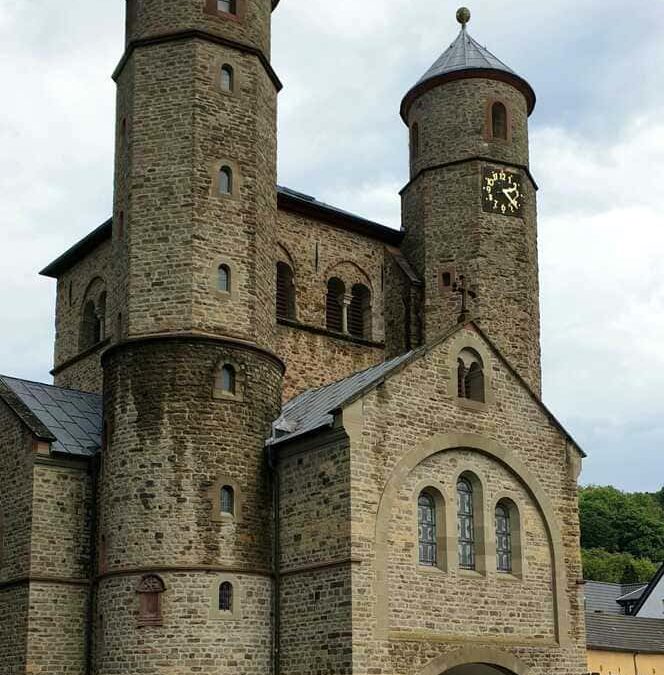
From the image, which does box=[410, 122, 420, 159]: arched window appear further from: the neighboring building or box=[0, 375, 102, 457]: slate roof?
the neighboring building

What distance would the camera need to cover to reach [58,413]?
30781 millimetres

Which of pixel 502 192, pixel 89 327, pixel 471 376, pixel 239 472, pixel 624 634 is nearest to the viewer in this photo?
pixel 239 472

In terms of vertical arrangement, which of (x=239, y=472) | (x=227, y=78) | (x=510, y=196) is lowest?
(x=239, y=472)

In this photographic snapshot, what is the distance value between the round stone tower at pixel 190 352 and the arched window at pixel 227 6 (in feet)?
0.11

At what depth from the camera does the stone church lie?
26422mm

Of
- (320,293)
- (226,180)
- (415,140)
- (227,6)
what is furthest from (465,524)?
(415,140)

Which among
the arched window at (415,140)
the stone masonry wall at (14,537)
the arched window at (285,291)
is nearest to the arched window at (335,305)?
the arched window at (285,291)

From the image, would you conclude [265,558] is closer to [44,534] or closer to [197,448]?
[197,448]

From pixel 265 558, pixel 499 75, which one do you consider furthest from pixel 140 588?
pixel 499 75

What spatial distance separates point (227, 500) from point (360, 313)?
1149cm

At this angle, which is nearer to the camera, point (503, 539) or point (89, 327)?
point (503, 539)

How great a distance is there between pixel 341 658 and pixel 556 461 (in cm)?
827

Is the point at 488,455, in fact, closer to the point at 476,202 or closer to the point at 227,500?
the point at 227,500

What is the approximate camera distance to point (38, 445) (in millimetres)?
28625
